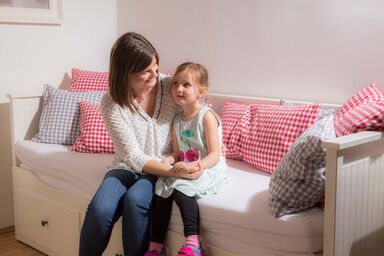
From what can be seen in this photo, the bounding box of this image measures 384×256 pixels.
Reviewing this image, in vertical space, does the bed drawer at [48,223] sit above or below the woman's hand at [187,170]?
below

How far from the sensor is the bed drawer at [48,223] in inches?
87.8

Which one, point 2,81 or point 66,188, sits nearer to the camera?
point 66,188

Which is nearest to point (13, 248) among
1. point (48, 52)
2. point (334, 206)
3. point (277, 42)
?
point (48, 52)

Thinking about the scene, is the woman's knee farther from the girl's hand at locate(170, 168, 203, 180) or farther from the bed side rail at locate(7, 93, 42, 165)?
the bed side rail at locate(7, 93, 42, 165)

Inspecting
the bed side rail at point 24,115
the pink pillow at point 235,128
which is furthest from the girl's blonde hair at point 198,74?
the bed side rail at point 24,115

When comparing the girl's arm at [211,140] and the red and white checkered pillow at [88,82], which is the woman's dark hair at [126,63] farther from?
the red and white checkered pillow at [88,82]

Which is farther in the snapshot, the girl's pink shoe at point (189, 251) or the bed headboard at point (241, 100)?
the bed headboard at point (241, 100)

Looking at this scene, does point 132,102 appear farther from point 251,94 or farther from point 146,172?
point 251,94

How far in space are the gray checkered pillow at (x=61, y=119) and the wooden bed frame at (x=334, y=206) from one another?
6.7 inches

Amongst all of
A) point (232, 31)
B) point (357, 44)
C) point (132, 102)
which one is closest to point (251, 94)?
point (232, 31)

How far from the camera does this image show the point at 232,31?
2.50 meters

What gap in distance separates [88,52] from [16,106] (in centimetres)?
63

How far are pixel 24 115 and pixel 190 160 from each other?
1.14m

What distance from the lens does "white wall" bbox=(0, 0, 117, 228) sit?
2.66 metres
